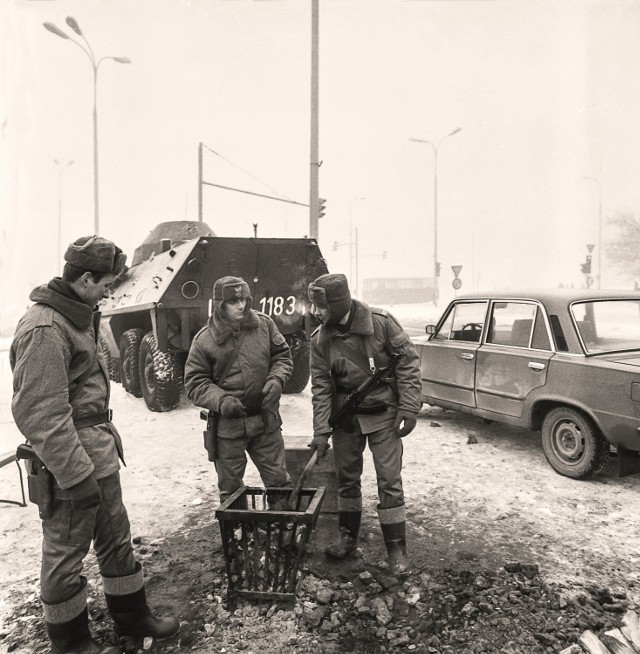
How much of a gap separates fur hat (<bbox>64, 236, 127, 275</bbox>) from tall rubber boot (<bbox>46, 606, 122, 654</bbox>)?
146 cm

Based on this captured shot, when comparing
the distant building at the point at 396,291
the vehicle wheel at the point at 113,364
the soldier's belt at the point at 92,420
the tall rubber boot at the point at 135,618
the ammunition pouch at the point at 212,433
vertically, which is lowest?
the tall rubber boot at the point at 135,618

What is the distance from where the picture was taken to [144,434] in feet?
22.4

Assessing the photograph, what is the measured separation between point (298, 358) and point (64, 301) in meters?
6.26

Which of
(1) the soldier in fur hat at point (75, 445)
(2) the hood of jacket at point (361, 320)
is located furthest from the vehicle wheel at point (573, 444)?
(1) the soldier in fur hat at point (75, 445)

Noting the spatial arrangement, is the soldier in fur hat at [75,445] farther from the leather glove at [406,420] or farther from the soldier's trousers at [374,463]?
the leather glove at [406,420]

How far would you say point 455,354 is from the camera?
20.3 feet

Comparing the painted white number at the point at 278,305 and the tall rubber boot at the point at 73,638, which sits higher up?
the painted white number at the point at 278,305

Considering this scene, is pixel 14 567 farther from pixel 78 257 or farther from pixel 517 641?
pixel 517 641

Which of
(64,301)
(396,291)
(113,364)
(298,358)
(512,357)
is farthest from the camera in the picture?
(396,291)

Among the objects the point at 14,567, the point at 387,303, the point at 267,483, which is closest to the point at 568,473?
the point at 267,483

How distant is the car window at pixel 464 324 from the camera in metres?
6.18

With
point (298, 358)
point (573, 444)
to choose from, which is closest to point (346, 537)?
point (573, 444)

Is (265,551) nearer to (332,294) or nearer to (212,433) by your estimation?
(212,433)

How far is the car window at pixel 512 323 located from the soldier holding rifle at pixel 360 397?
2.17 m
